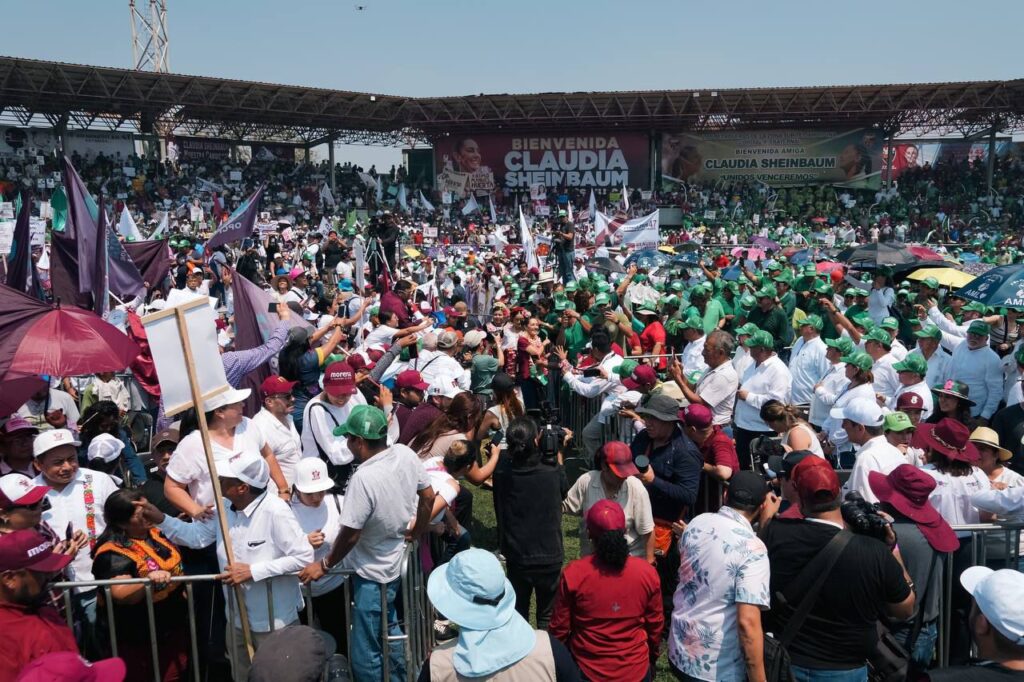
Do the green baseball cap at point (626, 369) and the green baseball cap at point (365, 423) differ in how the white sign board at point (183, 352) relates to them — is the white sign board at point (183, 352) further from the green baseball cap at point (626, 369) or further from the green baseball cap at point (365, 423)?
the green baseball cap at point (626, 369)

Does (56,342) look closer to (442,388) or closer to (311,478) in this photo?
(311,478)

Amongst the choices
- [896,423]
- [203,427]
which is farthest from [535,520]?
[896,423]

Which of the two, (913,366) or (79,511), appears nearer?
(79,511)

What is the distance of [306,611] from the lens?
4152 millimetres

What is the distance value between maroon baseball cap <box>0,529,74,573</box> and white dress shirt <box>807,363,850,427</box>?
544cm

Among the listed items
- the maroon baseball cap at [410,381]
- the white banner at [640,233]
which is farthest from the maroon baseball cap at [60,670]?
the white banner at [640,233]

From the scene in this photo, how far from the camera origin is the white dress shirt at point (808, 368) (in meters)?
6.88

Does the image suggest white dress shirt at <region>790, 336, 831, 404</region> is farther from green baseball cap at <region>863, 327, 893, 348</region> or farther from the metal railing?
the metal railing

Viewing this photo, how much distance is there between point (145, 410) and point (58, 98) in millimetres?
29398

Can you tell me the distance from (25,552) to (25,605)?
0.22 metres

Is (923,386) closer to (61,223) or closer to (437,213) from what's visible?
(61,223)

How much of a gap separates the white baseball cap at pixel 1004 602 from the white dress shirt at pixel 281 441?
3.75 metres

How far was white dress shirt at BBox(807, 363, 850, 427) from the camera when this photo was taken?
20.7 feet

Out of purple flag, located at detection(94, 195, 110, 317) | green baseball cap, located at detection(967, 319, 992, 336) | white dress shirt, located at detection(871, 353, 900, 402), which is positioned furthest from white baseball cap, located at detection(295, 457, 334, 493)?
green baseball cap, located at detection(967, 319, 992, 336)
